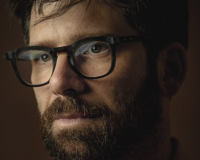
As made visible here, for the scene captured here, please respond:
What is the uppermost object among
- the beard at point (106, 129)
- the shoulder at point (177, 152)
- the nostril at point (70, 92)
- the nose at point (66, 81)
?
the nose at point (66, 81)

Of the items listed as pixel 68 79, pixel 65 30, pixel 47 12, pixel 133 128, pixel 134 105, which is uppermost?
pixel 47 12

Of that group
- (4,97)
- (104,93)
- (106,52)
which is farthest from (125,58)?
(4,97)

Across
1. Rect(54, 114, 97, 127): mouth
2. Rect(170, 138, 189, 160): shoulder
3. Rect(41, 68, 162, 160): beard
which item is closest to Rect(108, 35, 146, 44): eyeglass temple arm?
Rect(41, 68, 162, 160): beard

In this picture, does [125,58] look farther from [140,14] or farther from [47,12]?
[47,12]

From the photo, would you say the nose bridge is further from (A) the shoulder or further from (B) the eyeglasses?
(A) the shoulder

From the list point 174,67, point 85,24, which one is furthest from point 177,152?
point 85,24

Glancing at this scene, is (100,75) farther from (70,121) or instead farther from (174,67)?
(174,67)

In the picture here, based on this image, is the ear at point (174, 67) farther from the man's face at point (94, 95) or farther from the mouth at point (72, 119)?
the mouth at point (72, 119)

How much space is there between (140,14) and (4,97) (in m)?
1.25

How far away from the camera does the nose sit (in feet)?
3.16

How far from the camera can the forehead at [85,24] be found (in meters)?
1.00

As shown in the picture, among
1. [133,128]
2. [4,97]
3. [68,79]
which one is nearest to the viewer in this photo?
[68,79]

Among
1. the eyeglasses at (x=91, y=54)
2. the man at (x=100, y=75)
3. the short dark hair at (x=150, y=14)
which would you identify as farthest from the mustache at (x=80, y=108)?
the short dark hair at (x=150, y=14)

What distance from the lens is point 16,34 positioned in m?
1.80
